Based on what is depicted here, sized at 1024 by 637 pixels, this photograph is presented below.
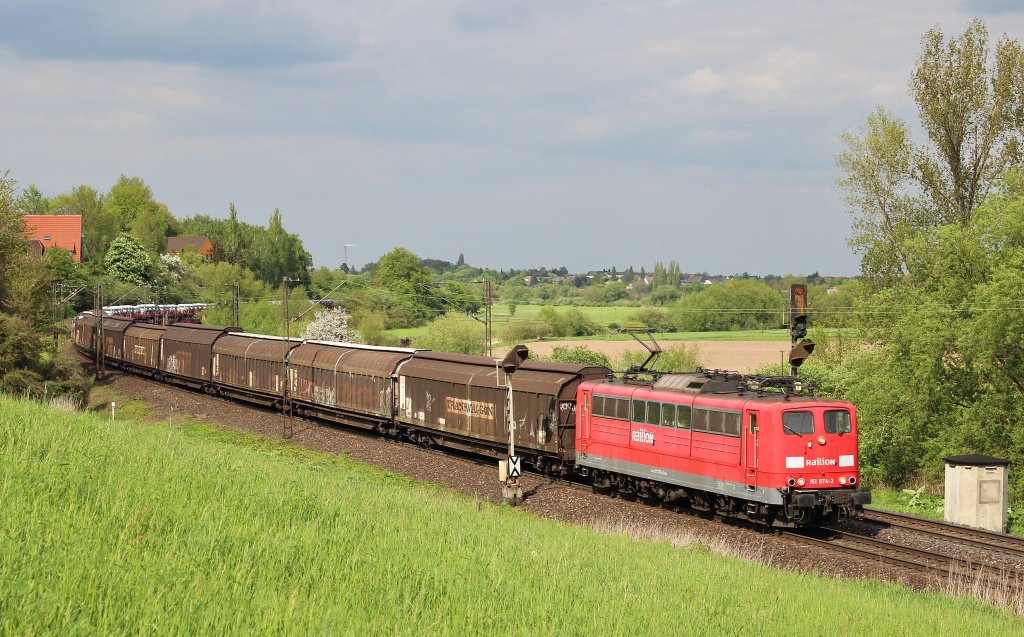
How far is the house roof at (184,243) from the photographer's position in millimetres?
159375

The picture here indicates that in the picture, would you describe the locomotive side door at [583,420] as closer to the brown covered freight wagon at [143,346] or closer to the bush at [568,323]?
the brown covered freight wagon at [143,346]

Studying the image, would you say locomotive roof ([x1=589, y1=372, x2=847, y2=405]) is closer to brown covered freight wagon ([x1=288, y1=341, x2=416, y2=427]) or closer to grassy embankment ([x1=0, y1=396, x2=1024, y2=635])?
grassy embankment ([x1=0, y1=396, x2=1024, y2=635])

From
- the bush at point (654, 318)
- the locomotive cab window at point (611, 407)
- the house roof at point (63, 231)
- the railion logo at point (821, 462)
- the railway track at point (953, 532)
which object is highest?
the house roof at point (63, 231)

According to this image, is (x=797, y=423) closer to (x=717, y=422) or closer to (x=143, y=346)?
(x=717, y=422)

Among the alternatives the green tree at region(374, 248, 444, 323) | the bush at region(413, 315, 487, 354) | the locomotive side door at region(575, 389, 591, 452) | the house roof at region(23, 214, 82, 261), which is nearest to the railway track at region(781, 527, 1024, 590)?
the locomotive side door at region(575, 389, 591, 452)

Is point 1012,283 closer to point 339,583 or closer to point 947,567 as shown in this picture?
point 947,567

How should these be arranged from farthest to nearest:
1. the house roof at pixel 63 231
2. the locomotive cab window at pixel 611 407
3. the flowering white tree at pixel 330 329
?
the house roof at pixel 63 231 → the flowering white tree at pixel 330 329 → the locomotive cab window at pixel 611 407

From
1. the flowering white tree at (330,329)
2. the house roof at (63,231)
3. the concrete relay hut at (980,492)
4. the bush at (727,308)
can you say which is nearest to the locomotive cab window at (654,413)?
the concrete relay hut at (980,492)

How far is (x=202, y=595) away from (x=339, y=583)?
5.07 ft

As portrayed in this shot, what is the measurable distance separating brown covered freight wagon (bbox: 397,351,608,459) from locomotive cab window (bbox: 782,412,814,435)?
28.2 ft

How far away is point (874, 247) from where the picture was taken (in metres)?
48.5

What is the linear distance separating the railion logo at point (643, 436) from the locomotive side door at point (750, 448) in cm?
339

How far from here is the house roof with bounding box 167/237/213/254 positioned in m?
159

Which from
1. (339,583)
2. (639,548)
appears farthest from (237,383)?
(339,583)
